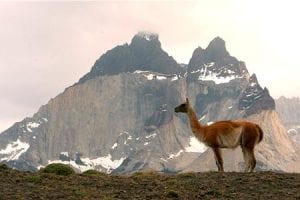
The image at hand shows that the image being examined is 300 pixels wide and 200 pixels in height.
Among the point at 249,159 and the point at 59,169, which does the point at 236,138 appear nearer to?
the point at 249,159

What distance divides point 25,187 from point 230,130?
1132cm

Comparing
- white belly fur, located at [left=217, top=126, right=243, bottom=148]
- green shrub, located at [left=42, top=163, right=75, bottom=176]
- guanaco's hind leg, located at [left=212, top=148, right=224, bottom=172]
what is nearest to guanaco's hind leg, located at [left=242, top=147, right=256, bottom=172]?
white belly fur, located at [left=217, top=126, right=243, bottom=148]

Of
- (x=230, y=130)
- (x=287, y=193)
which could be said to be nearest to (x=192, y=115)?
(x=230, y=130)

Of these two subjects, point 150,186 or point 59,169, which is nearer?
point 150,186

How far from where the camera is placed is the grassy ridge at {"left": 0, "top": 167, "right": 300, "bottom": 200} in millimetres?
24031

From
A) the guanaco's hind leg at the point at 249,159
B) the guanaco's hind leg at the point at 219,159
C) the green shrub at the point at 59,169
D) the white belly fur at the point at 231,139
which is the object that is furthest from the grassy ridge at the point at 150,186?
the white belly fur at the point at 231,139

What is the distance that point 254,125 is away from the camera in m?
32.5

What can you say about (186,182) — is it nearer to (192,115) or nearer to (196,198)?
(196,198)

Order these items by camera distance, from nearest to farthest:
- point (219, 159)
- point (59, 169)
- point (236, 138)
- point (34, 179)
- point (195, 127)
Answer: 1. point (34, 179)
2. point (59, 169)
3. point (219, 159)
4. point (236, 138)
5. point (195, 127)

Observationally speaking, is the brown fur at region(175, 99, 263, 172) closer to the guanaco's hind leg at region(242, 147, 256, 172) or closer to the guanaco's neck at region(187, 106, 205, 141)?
the guanaco's hind leg at region(242, 147, 256, 172)

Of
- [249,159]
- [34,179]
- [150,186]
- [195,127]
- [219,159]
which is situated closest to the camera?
[150,186]

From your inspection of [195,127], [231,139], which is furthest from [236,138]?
[195,127]

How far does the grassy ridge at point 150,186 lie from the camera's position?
78.8 ft

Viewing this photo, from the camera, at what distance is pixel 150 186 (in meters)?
26.1
